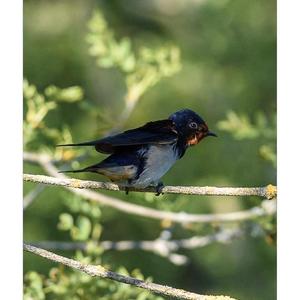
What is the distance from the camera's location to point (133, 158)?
1.99 metres

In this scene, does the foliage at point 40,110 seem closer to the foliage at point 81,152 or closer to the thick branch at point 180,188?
the foliage at point 81,152

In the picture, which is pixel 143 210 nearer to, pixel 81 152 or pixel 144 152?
pixel 81 152

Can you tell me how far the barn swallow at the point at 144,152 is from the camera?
1.97 m

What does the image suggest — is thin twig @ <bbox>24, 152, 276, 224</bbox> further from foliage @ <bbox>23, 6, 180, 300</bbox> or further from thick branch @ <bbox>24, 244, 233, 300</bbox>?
thick branch @ <bbox>24, 244, 233, 300</bbox>

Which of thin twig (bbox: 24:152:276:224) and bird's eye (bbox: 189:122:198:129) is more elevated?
thin twig (bbox: 24:152:276:224)

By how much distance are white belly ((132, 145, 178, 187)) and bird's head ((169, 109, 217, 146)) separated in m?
0.05

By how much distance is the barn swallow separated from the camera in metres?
1.97

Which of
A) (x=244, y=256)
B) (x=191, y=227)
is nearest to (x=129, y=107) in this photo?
(x=191, y=227)

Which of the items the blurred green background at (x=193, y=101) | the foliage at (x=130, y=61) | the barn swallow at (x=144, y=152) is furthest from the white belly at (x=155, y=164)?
the blurred green background at (x=193, y=101)

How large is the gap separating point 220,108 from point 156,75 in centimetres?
77
